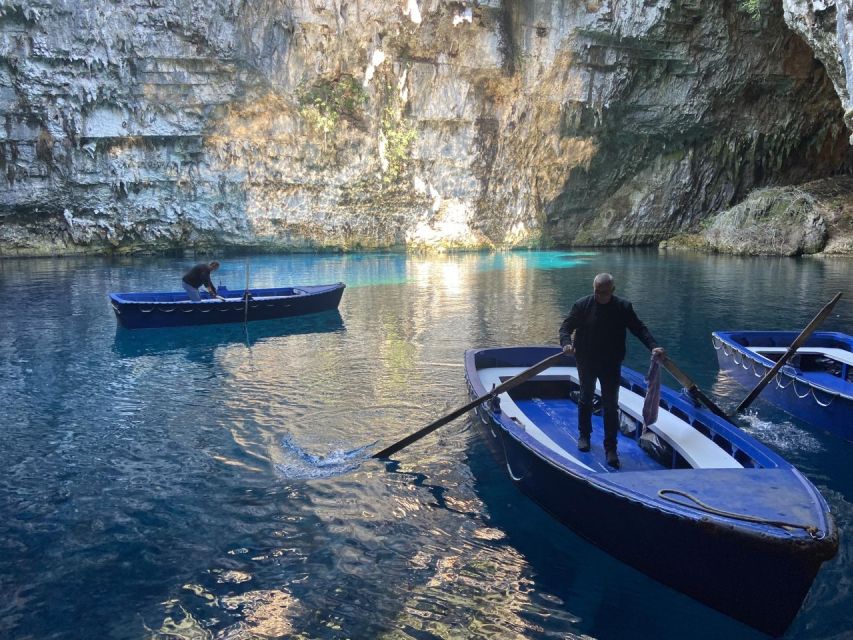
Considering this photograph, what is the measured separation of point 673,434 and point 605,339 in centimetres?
137

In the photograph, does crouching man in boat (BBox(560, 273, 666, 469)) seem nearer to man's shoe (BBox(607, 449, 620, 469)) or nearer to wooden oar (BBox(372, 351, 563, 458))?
man's shoe (BBox(607, 449, 620, 469))

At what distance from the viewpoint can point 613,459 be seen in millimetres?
5984

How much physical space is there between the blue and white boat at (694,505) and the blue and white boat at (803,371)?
8.70ft

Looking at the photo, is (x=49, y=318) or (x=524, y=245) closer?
(x=49, y=318)

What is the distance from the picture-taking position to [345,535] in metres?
5.59

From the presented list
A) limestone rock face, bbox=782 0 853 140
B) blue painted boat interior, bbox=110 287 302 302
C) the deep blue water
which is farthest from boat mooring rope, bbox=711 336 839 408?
limestone rock face, bbox=782 0 853 140

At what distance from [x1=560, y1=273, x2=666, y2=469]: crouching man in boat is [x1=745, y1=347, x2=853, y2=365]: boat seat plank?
206 inches

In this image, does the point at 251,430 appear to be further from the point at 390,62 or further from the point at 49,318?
the point at 390,62

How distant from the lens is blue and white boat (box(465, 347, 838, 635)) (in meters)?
3.87

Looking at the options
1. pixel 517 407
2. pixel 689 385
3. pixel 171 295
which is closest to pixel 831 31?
pixel 689 385

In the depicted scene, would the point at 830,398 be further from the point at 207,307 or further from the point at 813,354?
the point at 207,307

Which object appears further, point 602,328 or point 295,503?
point 295,503

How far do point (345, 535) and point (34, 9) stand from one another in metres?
41.5

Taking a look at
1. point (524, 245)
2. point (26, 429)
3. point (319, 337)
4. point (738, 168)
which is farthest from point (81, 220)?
point (738, 168)
